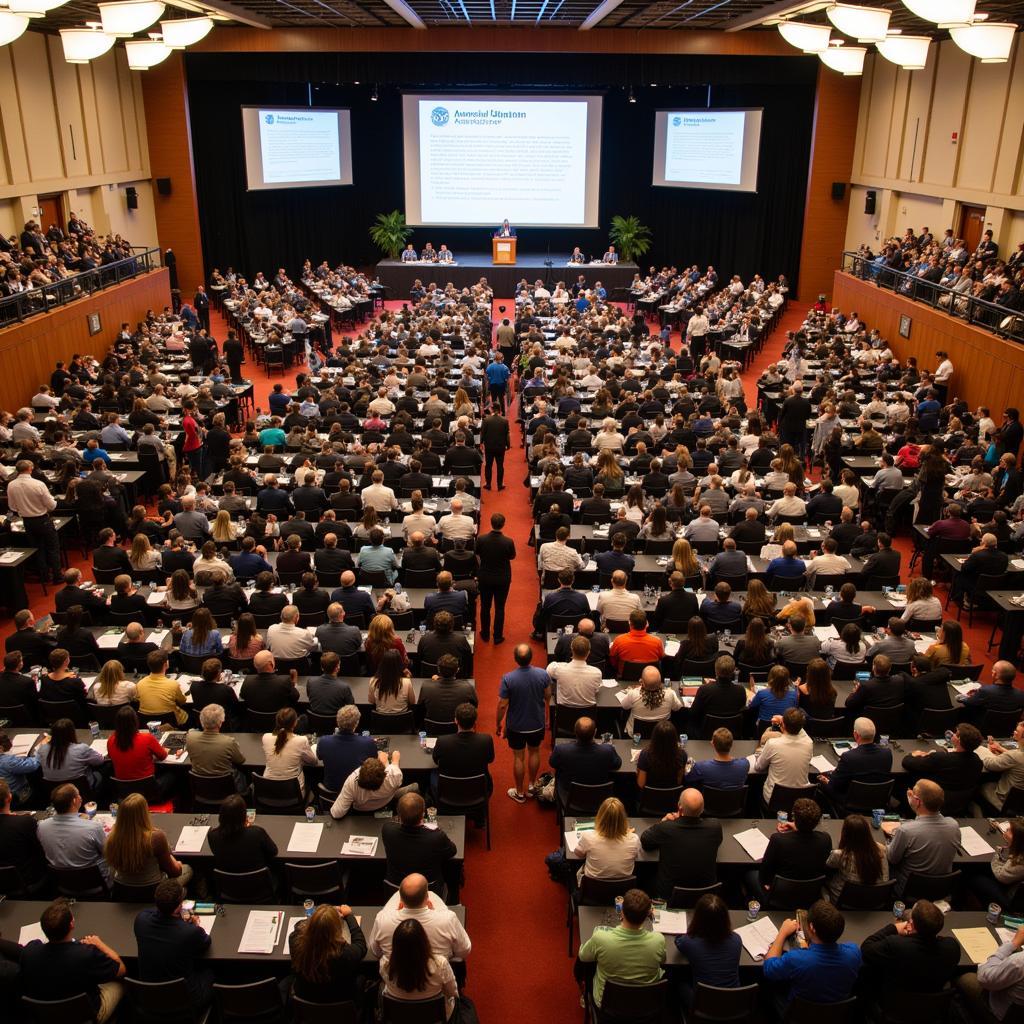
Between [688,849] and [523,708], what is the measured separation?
7.28ft

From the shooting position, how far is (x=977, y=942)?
5.54 m

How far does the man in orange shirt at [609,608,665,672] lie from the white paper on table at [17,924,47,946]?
4739 millimetres

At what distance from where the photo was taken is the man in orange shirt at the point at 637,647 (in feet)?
27.1

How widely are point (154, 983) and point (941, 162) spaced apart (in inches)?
933

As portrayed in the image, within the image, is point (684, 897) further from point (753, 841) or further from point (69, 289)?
point (69, 289)

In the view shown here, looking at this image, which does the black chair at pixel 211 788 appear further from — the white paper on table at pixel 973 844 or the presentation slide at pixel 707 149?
the presentation slide at pixel 707 149

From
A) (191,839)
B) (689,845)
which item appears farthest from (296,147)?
(689,845)

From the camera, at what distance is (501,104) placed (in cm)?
3002

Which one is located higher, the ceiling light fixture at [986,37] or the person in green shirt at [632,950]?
the ceiling light fixture at [986,37]

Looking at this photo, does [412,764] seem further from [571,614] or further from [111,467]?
[111,467]

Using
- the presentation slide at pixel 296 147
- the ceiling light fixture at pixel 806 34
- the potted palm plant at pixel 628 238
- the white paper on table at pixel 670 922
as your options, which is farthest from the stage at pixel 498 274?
the white paper on table at pixel 670 922

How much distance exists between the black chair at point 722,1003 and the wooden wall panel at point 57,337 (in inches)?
628

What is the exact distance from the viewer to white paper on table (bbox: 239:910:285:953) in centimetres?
542

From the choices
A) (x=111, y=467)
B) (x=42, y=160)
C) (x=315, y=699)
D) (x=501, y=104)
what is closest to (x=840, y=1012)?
(x=315, y=699)
